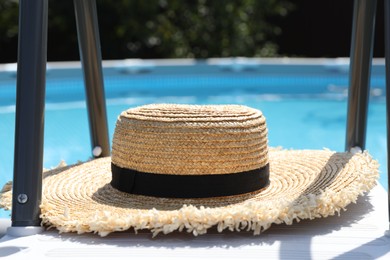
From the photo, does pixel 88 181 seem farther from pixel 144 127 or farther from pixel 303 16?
pixel 303 16

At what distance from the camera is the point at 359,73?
2605 millimetres

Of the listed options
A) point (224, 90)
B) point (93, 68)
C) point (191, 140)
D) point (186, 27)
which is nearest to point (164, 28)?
point (186, 27)

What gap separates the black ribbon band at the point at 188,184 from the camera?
79.7 inches

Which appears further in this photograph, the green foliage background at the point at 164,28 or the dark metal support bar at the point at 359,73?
the green foliage background at the point at 164,28

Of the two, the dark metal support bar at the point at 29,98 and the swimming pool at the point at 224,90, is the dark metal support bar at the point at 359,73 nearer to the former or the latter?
the dark metal support bar at the point at 29,98

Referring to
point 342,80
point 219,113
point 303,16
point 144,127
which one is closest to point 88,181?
point 144,127

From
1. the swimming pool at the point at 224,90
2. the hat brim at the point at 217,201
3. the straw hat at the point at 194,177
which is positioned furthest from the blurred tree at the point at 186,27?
the straw hat at the point at 194,177

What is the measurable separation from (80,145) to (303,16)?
5630 millimetres

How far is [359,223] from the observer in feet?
6.26

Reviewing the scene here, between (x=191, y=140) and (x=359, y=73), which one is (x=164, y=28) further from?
(x=191, y=140)

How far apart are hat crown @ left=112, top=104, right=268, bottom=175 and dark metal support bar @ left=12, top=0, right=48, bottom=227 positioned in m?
0.36

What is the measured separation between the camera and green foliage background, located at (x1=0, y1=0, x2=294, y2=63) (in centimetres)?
873

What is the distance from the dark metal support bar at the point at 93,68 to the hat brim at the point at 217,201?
25cm

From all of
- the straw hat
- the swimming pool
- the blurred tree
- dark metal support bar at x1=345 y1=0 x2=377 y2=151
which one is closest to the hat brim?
the straw hat
